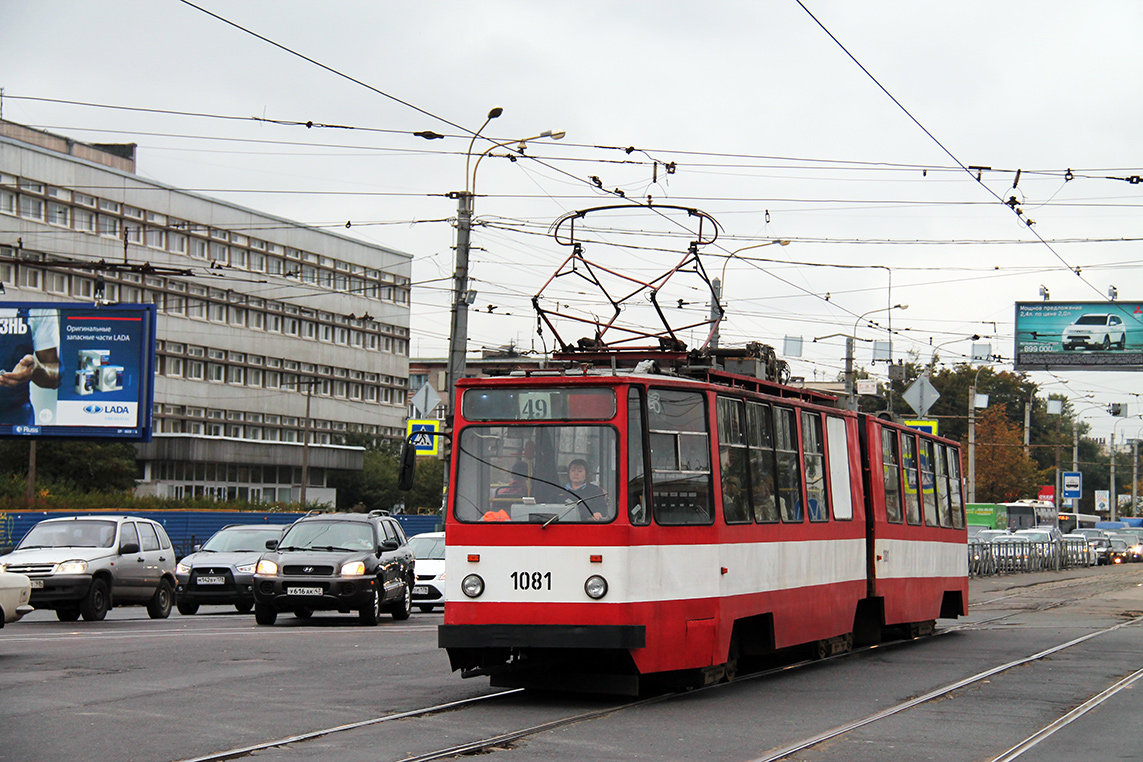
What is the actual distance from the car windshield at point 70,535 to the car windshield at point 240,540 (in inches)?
136

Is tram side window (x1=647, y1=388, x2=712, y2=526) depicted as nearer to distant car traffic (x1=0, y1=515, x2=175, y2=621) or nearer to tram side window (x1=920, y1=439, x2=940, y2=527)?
tram side window (x1=920, y1=439, x2=940, y2=527)

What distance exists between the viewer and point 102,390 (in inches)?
1551

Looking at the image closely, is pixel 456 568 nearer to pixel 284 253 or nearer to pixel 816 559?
pixel 816 559

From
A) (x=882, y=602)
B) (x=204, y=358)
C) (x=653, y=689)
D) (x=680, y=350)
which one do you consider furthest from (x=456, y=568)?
(x=204, y=358)

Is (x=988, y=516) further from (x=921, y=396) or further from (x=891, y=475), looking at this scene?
(x=891, y=475)

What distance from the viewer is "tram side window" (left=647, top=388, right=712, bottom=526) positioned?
38.8ft

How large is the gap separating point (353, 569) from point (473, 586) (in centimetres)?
988

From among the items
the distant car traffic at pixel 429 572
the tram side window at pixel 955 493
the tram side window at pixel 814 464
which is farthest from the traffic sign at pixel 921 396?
the tram side window at pixel 814 464

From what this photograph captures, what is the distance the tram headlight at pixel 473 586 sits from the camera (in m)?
11.6

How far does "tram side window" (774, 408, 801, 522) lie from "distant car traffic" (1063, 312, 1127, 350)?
4066cm

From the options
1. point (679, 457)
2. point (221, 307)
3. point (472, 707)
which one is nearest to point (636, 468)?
point (679, 457)

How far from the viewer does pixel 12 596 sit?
53.9 feet

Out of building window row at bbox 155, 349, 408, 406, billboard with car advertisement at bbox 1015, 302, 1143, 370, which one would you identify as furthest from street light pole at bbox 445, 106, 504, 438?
building window row at bbox 155, 349, 408, 406

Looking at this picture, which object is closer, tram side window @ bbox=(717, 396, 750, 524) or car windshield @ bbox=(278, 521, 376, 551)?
tram side window @ bbox=(717, 396, 750, 524)
